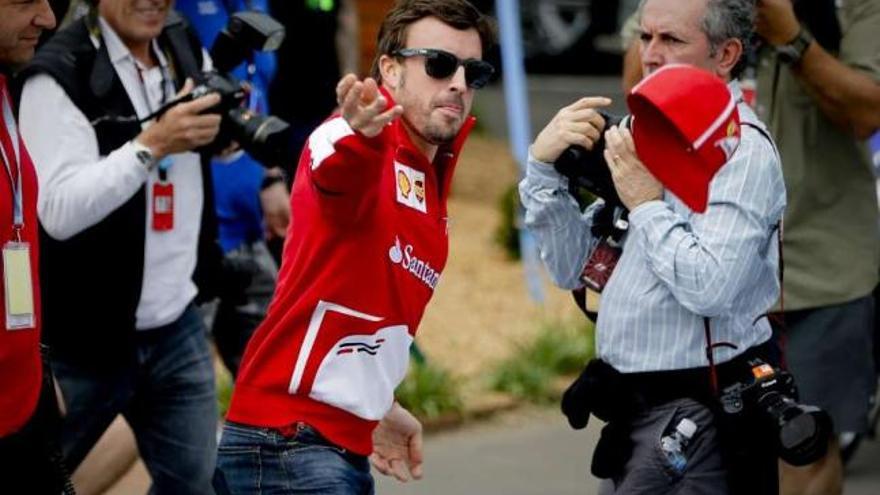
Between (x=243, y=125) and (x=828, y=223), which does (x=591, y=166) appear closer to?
(x=243, y=125)

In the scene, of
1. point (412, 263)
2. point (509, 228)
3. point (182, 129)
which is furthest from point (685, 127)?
point (509, 228)

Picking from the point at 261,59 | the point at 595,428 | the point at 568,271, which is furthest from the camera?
the point at 595,428

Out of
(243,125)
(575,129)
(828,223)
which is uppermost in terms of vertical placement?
(575,129)

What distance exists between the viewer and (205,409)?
19.2ft

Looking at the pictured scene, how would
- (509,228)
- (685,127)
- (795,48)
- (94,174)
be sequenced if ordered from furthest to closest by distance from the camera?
(509,228)
(795,48)
(94,174)
(685,127)

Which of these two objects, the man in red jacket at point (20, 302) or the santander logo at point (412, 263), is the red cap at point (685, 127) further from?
the man in red jacket at point (20, 302)

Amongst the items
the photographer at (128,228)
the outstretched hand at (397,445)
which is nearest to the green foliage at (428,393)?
the photographer at (128,228)

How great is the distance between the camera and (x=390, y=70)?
182 inches

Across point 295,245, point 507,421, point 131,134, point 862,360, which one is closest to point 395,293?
point 295,245

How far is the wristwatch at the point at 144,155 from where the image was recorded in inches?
214

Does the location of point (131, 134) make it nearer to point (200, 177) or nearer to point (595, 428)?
point (200, 177)

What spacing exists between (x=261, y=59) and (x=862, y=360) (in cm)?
242

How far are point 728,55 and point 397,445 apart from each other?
48.5 inches

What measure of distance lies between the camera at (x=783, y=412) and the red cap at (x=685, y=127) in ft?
1.65
